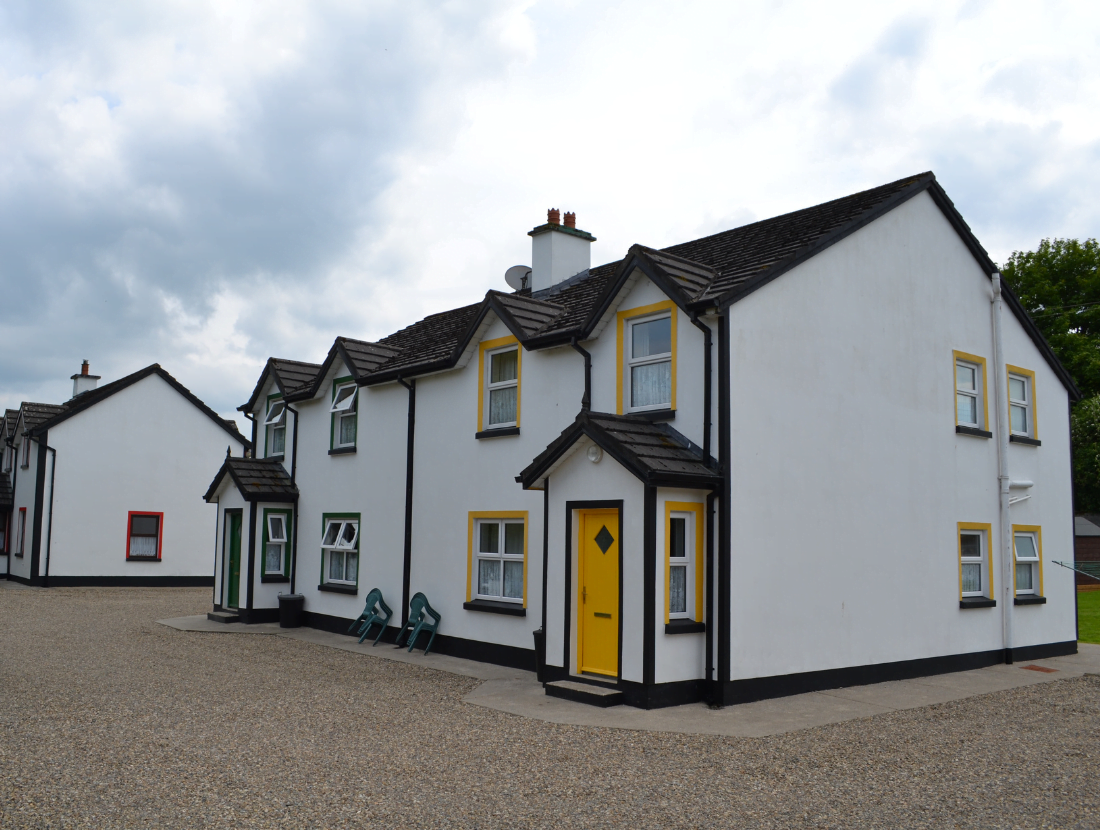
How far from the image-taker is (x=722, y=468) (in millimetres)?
11328

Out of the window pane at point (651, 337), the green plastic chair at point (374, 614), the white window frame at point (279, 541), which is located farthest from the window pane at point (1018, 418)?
the white window frame at point (279, 541)

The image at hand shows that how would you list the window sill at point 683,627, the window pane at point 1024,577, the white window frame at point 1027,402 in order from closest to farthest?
1. the window sill at point 683,627
2. the window pane at point 1024,577
3. the white window frame at point 1027,402

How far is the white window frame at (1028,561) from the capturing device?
636 inches

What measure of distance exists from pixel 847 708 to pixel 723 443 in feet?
11.6

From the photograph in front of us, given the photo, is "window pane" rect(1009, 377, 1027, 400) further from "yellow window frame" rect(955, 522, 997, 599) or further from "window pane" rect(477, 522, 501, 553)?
"window pane" rect(477, 522, 501, 553)

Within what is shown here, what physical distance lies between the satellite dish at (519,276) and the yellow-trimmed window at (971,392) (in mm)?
9298

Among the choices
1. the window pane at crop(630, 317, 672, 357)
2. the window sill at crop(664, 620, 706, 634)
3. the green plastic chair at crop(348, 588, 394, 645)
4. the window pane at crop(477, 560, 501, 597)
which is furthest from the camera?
the green plastic chair at crop(348, 588, 394, 645)

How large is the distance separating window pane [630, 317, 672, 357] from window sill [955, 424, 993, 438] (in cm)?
575

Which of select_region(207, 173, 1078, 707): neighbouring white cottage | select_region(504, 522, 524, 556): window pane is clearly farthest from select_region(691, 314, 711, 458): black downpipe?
select_region(504, 522, 524, 556): window pane

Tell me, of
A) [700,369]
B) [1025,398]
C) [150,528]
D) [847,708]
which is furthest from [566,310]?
[150,528]

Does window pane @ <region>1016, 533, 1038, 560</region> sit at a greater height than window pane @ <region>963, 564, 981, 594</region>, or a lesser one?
greater

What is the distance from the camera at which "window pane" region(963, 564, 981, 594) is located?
15141mm

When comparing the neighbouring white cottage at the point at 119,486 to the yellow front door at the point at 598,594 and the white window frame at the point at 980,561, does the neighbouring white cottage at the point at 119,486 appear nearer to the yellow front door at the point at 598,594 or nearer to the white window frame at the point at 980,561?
the yellow front door at the point at 598,594

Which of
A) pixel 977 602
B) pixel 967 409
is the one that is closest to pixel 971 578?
pixel 977 602
